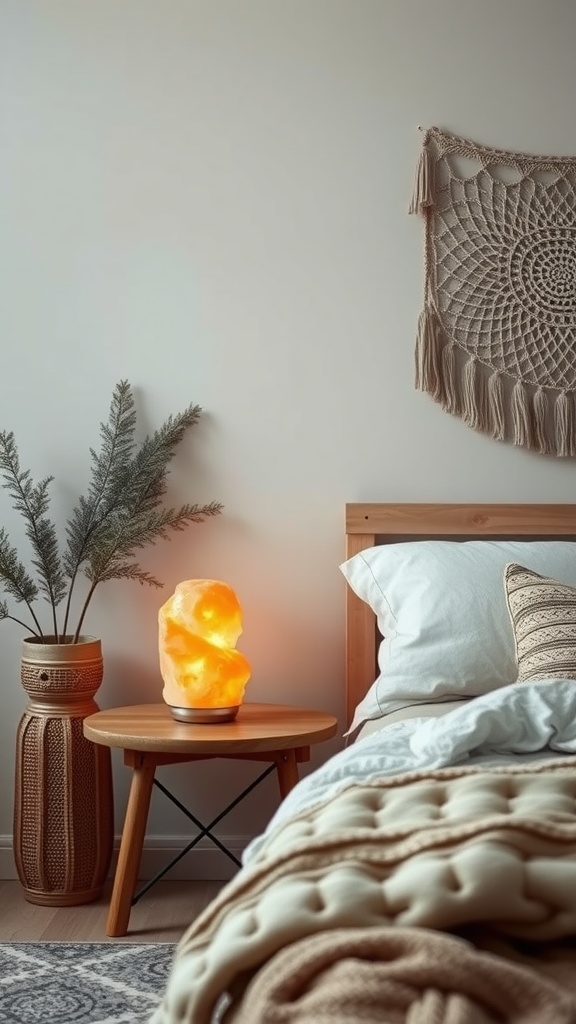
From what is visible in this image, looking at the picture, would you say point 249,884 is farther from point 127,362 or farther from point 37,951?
point 127,362

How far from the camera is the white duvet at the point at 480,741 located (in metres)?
1.60

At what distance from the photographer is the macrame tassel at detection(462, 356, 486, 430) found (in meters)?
2.82

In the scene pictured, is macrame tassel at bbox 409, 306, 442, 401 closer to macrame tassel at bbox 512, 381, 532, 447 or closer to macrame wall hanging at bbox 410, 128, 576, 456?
macrame wall hanging at bbox 410, 128, 576, 456

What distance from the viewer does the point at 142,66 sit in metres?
2.86

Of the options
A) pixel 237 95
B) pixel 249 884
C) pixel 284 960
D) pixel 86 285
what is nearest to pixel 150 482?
pixel 86 285

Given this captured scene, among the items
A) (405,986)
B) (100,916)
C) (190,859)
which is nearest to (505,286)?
(190,859)

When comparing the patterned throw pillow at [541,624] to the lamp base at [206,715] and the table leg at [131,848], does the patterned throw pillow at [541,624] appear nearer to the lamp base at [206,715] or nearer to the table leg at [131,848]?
the lamp base at [206,715]

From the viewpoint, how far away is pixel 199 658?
250cm

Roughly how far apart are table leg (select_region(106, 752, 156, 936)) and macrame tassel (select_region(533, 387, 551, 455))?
1.23 meters

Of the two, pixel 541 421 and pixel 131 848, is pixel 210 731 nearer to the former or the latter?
pixel 131 848

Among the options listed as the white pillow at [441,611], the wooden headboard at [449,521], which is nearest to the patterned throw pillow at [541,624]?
the white pillow at [441,611]

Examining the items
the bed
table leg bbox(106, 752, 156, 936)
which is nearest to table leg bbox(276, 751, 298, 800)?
table leg bbox(106, 752, 156, 936)

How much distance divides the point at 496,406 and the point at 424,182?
1.91 feet

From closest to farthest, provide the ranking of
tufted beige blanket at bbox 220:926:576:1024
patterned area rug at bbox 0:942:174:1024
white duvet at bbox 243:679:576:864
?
tufted beige blanket at bbox 220:926:576:1024
white duvet at bbox 243:679:576:864
patterned area rug at bbox 0:942:174:1024
